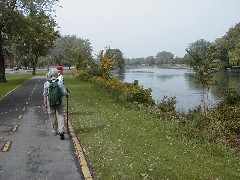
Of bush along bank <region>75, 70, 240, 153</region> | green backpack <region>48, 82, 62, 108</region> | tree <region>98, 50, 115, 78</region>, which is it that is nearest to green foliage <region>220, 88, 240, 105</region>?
bush along bank <region>75, 70, 240, 153</region>

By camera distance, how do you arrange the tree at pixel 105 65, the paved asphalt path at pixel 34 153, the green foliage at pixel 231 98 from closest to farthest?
the paved asphalt path at pixel 34 153
the green foliage at pixel 231 98
the tree at pixel 105 65

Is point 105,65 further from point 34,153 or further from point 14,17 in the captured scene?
point 34,153

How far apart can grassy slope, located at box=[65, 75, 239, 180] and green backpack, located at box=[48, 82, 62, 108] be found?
3.99 feet

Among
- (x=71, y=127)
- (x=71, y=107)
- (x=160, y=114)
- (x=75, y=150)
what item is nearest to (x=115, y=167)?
(x=75, y=150)

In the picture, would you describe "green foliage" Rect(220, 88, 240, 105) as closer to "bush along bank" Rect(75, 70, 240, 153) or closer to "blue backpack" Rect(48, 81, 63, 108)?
"bush along bank" Rect(75, 70, 240, 153)

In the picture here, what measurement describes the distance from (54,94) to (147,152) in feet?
11.3

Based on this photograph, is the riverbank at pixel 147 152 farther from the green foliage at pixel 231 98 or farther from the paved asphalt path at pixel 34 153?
the green foliage at pixel 231 98

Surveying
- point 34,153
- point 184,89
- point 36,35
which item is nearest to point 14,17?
point 36,35

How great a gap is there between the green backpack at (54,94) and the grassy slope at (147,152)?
1.22 metres

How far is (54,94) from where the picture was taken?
10516 mm

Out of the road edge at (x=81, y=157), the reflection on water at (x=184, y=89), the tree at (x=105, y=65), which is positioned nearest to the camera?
the road edge at (x=81, y=157)

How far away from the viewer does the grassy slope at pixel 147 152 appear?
7.18m

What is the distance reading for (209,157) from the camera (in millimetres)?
8547

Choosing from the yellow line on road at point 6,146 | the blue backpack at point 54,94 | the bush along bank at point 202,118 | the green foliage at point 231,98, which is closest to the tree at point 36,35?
the bush along bank at point 202,118
